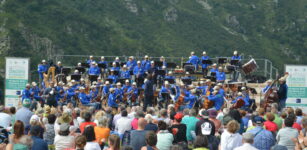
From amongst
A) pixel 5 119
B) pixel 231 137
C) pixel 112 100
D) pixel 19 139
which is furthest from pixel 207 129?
pixel 112 100

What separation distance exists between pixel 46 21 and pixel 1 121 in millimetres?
53001

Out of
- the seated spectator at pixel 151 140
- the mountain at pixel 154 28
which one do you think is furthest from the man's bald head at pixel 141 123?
the mountain at pixel 154 28

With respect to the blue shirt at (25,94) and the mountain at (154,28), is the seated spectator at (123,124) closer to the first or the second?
the blue shirt at (25,94)

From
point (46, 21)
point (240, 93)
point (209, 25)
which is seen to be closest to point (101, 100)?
point (240, 93)

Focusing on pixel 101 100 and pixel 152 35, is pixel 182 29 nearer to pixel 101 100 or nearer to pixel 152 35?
pixel 152 35

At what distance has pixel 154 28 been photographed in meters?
74.4

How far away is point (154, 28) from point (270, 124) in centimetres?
6168

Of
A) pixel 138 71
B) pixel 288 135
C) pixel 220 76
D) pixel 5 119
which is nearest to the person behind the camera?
pixel 288 135

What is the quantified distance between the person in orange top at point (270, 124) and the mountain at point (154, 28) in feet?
148

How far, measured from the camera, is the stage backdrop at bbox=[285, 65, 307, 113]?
21.2 m

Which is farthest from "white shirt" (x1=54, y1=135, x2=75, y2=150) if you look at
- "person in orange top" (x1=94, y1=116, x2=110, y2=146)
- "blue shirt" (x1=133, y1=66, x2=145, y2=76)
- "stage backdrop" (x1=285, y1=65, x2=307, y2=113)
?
"blue shirt" (x1=133, y1=66, x2=145, y2=76)

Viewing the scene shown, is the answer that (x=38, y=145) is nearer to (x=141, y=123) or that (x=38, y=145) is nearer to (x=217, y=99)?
(x=141, y=123)

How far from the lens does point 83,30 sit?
68.4m

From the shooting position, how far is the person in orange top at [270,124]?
13.1 metres
